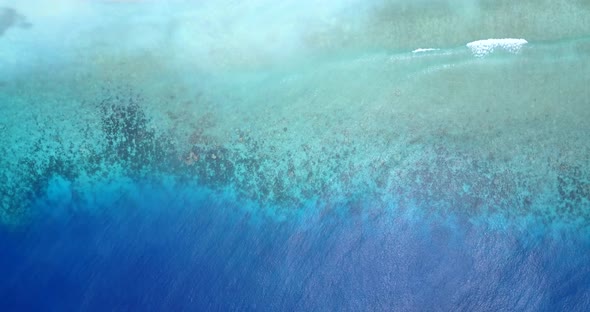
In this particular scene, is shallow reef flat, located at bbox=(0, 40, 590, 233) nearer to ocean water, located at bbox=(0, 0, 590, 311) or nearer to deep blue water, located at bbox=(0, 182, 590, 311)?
ocean water, located at bbox=(0, 0, 590, 311)

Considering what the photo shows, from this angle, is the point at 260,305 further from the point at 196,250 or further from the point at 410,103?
the point at 410,103

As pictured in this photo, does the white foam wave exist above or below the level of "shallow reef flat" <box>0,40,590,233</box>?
above

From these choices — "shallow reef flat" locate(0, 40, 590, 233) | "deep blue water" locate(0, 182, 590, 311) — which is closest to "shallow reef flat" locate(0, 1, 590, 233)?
"shallow reef flat" locate(0, 40, 590, 233)

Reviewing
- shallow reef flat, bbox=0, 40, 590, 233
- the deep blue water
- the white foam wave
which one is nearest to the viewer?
the deep blue water

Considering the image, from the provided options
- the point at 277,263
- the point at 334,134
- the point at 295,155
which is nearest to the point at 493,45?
the point at 334,134

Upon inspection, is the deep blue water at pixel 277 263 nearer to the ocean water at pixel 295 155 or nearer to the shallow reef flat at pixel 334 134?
the ocean water at pixel 295 155

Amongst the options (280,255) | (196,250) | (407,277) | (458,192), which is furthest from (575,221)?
(196,250)

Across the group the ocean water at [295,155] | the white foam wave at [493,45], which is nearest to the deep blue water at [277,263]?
the ocean water at [295,155]

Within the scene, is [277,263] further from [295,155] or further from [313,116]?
[313,116]
